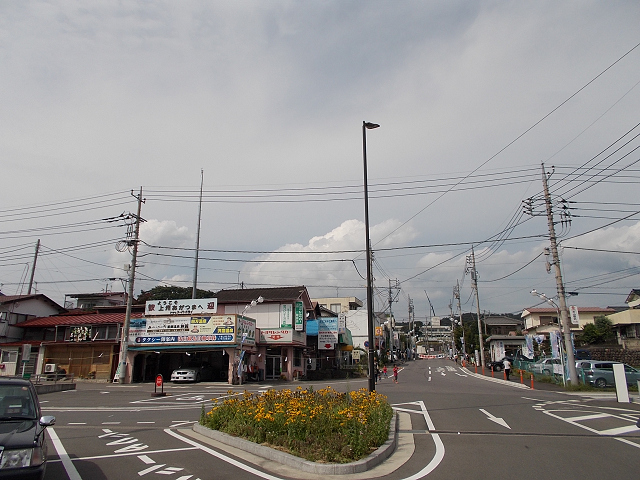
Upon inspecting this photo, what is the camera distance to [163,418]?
14.8 m

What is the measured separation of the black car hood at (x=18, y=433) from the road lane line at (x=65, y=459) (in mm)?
1213

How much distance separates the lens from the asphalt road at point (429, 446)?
7.52 metres

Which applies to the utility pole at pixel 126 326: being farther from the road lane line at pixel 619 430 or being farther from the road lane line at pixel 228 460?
the road lane line at pixel 619 430

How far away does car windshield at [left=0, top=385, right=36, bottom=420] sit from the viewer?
6754 mm

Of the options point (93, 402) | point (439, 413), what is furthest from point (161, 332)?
point (439, 413)

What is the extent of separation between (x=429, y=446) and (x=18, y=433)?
25.2ft

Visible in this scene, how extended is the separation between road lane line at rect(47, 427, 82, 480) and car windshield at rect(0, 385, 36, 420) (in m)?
1.22

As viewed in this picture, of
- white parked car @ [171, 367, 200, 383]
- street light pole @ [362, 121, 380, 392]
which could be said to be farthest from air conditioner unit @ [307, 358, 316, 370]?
street light pole @ [362, 121, 380, 392]

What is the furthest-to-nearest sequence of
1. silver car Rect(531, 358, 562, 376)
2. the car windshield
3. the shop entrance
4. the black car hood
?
the shop entrance < silver car Rect(531, 358, 562, 376) < the car windshield < the black car hood

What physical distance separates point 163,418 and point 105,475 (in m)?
7.88

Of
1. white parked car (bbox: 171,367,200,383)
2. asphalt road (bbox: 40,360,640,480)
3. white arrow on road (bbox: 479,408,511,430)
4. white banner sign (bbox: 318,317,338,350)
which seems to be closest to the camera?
asphalt road (bbox: 40,360,640,480)

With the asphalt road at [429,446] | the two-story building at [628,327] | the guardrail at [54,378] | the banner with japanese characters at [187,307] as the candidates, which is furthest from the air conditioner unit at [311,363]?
the two-story building at [628,327]

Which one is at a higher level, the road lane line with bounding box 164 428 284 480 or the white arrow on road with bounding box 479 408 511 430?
the road lane line with bounding box 164 428 284 480

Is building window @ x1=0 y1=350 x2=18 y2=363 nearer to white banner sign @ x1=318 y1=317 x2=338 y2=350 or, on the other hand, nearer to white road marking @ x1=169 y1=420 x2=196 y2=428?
white banner sign @ x1=318 y1=317 x2=338 y2=350
